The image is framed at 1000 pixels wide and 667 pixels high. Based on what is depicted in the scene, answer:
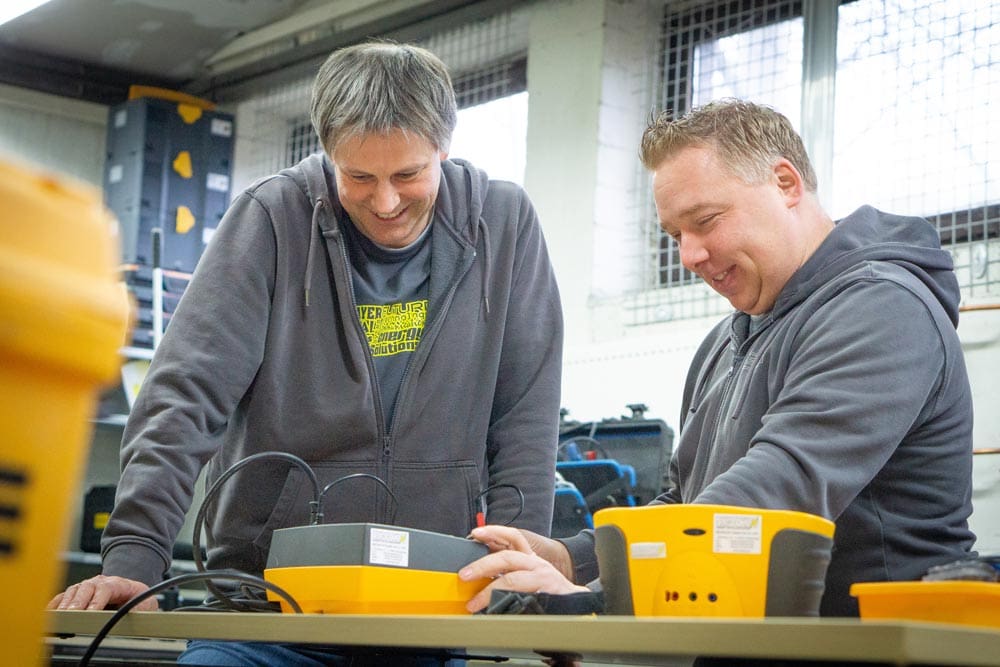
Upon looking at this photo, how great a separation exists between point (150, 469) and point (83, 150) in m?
4.97

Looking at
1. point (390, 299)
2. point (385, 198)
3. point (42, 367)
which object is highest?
point (385, 198)

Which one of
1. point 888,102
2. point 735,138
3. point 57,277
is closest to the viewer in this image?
point 57,277

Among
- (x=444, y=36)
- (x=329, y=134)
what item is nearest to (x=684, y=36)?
(x=444, y=36)

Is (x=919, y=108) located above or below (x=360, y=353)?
above

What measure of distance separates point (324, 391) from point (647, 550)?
842 millimetres

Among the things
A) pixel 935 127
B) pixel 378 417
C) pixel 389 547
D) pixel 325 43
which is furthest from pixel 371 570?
pixel 325 43

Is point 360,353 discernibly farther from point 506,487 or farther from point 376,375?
point 506,487

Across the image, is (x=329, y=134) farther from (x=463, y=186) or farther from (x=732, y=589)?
(x=732, y=589)

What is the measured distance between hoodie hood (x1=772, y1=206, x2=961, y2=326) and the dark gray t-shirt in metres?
0.56

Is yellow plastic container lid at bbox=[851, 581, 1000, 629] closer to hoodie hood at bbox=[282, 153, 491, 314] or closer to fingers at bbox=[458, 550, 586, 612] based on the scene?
fingers at bbox=[458, 550, 586, 612]

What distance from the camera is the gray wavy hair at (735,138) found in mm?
1539

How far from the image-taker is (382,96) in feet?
5.70

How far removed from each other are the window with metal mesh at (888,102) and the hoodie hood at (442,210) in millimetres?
1852

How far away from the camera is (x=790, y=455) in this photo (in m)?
1.22
